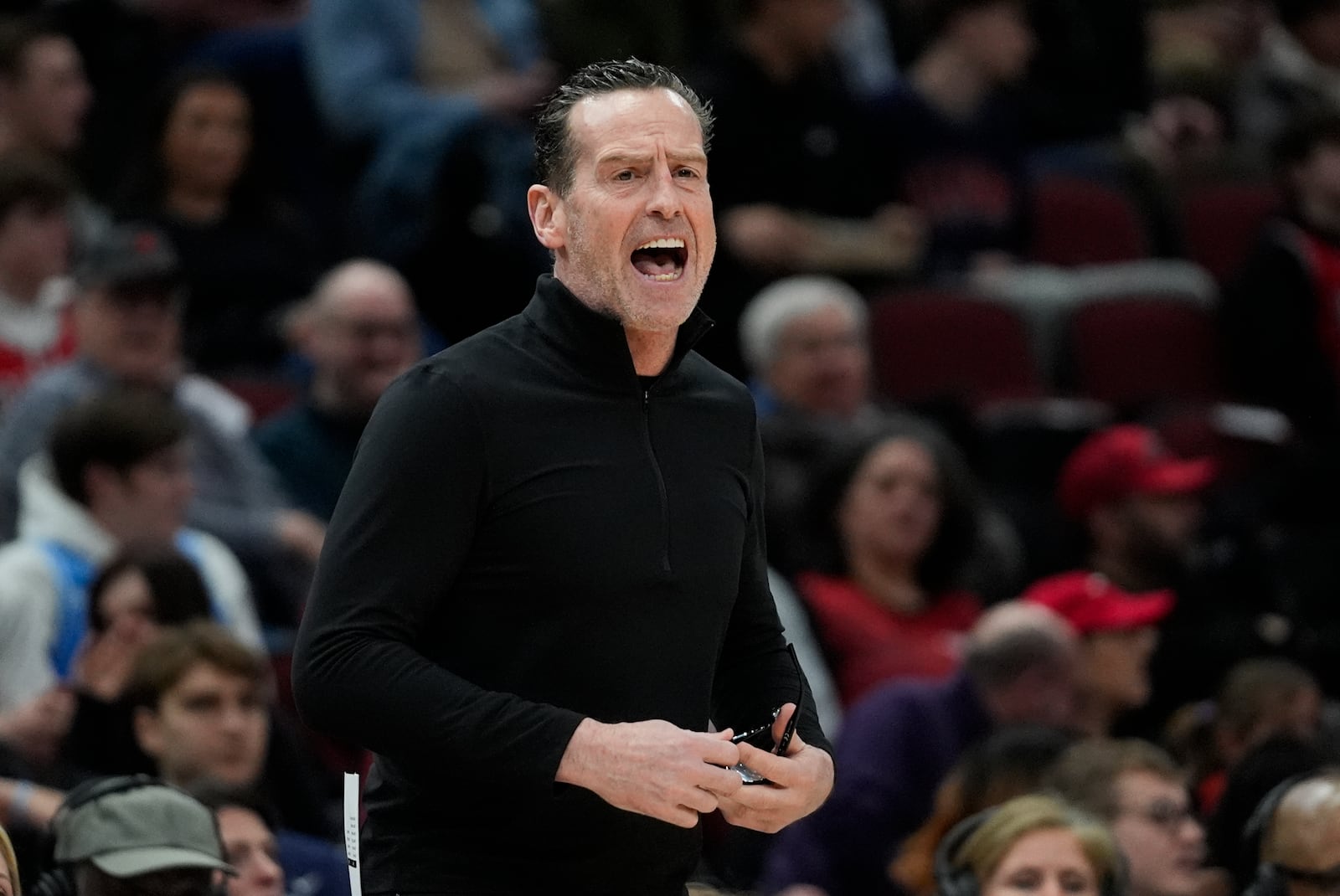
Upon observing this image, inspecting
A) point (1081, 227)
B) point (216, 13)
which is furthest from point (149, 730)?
point (1081, 227)

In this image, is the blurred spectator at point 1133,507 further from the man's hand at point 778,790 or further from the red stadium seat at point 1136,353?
the man's hand at point 778,790

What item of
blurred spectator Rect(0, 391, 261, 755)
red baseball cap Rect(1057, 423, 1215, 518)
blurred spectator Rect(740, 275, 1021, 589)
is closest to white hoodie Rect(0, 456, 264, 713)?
blurred spectator Rect(0, 391, 261, 755)

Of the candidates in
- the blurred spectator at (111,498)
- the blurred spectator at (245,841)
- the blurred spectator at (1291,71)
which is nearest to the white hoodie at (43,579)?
the blurred spectator at (111,498)

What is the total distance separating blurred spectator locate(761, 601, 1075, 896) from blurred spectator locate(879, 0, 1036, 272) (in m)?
2.63

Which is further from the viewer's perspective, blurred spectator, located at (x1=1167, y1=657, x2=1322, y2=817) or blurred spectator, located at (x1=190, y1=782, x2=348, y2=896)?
blurred spectator, located at (x1=1167, y1=657, x2=1322, y2=817)

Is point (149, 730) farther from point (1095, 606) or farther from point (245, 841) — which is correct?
point (1095, 606)

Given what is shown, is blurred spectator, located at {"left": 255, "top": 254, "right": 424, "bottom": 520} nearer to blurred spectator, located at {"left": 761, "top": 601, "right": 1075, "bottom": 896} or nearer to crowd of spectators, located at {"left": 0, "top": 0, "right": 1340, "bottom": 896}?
crowd of spectators, located at {"left": 0, "top": 0, "right": 1340, "bottom": 896}

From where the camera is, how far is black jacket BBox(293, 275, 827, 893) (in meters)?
2.20

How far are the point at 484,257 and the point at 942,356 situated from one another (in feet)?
4.86

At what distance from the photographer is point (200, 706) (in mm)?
4461

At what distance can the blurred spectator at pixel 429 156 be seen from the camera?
22.3 ft

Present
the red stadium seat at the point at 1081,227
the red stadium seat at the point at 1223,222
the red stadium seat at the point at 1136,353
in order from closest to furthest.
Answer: the red stadium seat at the point at 1136,353, the red stadium seat at the point at 1081,227, the red stadium seat at the point at 1223,222

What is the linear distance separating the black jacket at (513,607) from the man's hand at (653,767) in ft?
0.08

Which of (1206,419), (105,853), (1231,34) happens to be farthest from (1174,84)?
(105,853)
